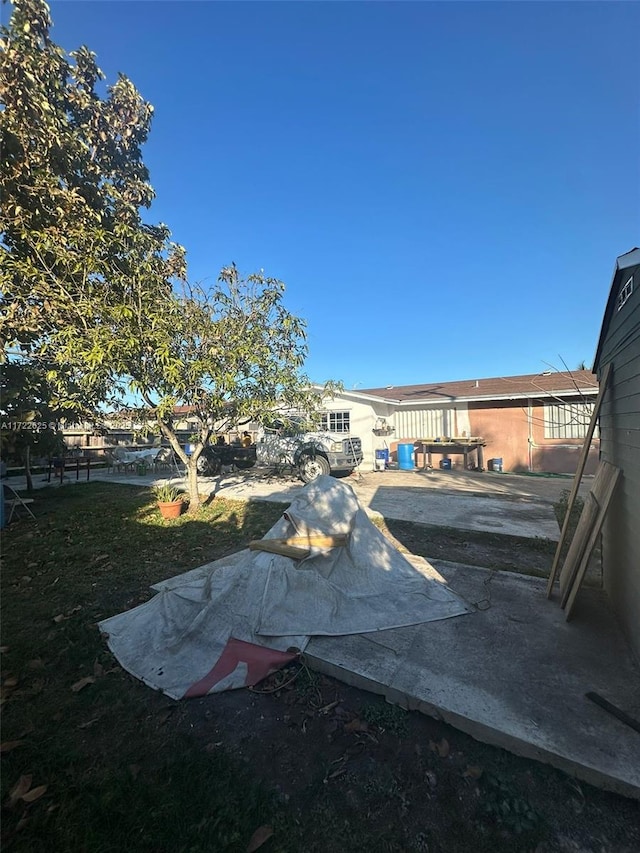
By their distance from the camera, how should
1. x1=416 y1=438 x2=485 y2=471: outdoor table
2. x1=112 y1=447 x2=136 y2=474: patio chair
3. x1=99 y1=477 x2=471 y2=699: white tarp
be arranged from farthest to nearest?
x1=112 y1=447 x2=136 y2=474: patio chair, x1=416 y1=438 x2=485 y2=471: outdoor table, x1=99 y1=477 x2=471 y2=699: white tarp

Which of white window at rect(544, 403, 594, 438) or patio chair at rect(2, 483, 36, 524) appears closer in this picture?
patio chair at rect(2, 483, 36, 524)

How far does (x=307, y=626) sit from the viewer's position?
2.94 meters

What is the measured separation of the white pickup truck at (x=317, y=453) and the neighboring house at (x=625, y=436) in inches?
318

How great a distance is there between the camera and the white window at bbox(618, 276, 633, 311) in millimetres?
2750

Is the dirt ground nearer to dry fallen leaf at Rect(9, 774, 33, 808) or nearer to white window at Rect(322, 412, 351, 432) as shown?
dry fallen leaf at Rect(9, 774, 33, 808)

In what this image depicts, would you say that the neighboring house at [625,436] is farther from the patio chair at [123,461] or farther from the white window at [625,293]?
the patio chair at [123,461]

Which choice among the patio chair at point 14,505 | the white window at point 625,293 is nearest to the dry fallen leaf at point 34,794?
the white window at point 625,293

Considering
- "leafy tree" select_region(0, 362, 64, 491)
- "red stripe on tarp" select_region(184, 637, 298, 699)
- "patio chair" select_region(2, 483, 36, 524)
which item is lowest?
"red stripe on tarp" select_region(184, 637, 298, 699)

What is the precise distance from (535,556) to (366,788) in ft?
13.2

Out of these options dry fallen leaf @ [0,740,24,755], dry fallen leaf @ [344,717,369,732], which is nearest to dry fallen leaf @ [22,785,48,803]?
dry fallen leaf @ [0,740,24,755]

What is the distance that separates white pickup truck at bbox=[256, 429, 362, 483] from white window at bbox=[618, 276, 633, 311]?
343 inches

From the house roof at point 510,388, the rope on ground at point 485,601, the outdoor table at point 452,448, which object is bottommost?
the rope on ground at point 485,601

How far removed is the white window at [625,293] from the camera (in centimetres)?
275

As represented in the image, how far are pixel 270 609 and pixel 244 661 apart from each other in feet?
1.42
